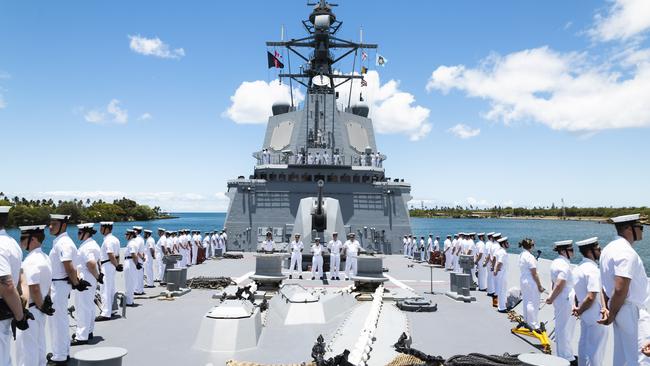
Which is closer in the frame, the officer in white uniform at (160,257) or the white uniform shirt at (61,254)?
the white uniform shirt at (61,254)

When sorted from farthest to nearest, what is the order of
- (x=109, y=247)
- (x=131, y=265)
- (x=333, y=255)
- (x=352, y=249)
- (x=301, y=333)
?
(x=333, y=255)
(x=352, y=249)
(x=131, y=265)
(x=109, y=247)
(x=301, y=333)

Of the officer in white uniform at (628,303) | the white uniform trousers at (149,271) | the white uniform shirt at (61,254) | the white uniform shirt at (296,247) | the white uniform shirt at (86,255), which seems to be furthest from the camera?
the white uniform shirt at (296,247)

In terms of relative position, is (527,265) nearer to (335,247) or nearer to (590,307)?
(590,307)

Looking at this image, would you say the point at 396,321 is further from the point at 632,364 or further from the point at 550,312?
the point at 550,312

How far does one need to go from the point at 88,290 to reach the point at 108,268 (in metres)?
1.30

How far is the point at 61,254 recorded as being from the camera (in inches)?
171

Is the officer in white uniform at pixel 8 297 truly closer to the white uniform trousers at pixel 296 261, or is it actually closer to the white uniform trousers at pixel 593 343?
the white uniform trousers at pixel 593 343

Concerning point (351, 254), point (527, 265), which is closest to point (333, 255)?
point (351, 254)

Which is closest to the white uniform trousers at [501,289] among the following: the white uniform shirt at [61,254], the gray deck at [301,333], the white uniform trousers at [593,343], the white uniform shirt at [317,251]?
the gray deck at [301,333]

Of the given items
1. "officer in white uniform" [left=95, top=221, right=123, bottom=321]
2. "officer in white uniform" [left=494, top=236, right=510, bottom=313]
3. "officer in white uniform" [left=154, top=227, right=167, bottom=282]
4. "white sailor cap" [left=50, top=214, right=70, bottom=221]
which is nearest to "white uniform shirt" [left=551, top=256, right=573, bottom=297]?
"officer in white uniform" [left=494, top=236, right=510, bottom=313]

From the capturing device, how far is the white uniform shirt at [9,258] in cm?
274

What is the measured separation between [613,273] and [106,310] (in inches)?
220

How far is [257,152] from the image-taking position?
742 inches

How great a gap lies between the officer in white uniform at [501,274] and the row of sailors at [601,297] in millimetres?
1372
